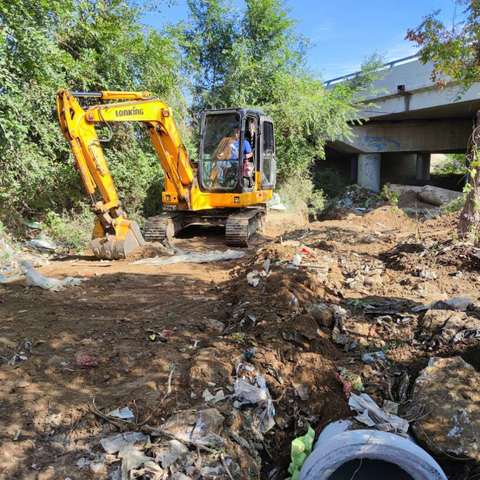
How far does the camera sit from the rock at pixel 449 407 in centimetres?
298

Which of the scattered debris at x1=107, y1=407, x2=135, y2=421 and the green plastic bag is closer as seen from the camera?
the green plastic bag

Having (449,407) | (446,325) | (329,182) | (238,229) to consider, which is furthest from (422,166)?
(449,407)

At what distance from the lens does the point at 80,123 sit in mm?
7371

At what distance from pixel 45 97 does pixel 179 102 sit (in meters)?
4.63

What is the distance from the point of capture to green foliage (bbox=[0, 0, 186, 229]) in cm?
868

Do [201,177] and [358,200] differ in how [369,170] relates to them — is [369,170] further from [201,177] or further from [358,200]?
[201,177]

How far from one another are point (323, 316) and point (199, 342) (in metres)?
1.27

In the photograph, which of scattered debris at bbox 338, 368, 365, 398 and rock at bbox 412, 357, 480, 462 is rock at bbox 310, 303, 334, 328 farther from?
rock at bbox 412, 357, 480, 462

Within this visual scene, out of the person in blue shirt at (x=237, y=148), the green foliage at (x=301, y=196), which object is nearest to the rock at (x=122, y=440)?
the person in blue shirt at (x=237, y=148)

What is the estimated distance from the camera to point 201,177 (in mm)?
9656

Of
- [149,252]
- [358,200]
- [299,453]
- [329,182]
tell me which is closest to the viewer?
[299,453]

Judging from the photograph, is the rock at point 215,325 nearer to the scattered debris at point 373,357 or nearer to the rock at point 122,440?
the scattered debris at point 373,357

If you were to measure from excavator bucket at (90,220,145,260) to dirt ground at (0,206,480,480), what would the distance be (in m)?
0.64

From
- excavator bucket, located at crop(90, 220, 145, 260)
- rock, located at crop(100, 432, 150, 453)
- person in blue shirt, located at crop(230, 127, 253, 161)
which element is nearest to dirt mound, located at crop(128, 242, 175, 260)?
excavator bucket, located at crop(90, 220, 145, 260)
